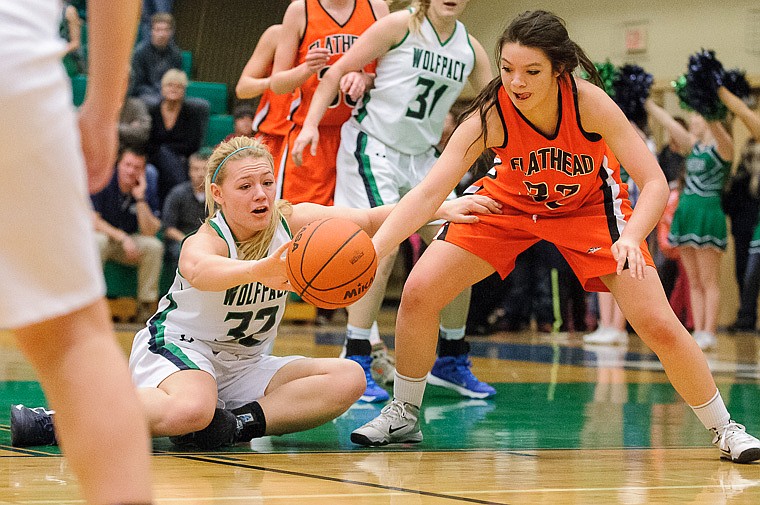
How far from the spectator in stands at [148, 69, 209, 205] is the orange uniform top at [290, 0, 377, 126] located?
17.2 ft

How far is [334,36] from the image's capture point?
5430 mm

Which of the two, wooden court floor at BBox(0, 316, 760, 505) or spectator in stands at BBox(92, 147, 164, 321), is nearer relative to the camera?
wooden court floor at BBox(0, 316, 760, 505)

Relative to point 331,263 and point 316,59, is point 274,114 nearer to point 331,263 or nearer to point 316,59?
point 316,59

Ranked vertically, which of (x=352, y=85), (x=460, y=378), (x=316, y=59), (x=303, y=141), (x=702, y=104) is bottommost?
(x=460, y=378)

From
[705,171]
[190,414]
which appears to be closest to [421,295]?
[190,414]

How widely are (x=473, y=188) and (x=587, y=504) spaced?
1631 millimetres

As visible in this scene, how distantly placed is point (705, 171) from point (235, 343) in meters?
6.22

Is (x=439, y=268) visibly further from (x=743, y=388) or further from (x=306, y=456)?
(x=743, y=388)

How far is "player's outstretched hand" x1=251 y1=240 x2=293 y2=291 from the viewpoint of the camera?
9.73 feet

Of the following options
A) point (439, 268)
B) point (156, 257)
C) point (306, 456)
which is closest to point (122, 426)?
point (306, 456)

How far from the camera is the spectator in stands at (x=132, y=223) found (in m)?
9.92

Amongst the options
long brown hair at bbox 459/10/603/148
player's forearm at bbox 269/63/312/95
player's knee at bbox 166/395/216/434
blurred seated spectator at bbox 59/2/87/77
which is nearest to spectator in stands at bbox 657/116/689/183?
blurred seated spectator at bbox 59/2/87/77

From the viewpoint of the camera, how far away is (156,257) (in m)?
10.1

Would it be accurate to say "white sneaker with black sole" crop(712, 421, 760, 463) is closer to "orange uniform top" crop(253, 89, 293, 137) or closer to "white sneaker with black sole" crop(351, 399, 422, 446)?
"white sneaker with black sole" crop(351, 399, 422, 446)
